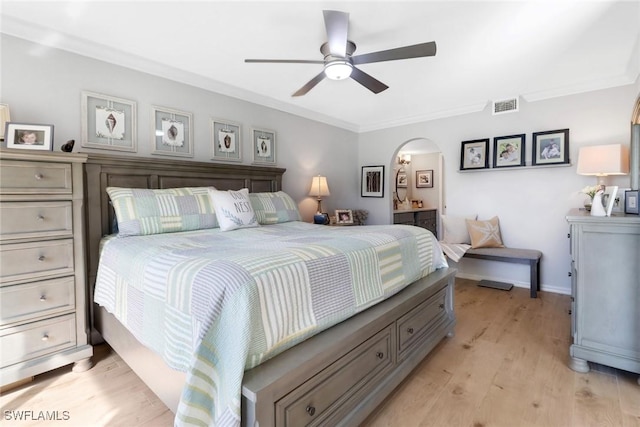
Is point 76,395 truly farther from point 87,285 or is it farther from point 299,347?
point 299,347

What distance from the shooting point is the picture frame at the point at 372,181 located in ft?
16.6

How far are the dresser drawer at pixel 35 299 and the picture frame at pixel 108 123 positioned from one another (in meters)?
1.18

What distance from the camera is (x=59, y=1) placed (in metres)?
1.99

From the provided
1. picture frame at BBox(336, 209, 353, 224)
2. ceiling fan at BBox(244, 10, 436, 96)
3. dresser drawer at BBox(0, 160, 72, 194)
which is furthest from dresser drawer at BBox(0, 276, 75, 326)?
picture frame at BBox(336, 209, 353, 224)

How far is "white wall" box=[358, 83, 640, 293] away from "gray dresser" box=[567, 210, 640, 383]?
1830mm

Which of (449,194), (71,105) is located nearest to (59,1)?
(71,105)

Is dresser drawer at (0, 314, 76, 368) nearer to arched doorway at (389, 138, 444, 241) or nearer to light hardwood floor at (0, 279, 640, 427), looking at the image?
light hardwood floor at (0, 279, 640, 427)

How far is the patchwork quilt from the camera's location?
105cm

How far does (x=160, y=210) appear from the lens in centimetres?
238

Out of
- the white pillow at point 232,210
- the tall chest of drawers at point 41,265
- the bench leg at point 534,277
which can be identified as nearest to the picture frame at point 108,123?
the tall chest of drawers at point 41,265

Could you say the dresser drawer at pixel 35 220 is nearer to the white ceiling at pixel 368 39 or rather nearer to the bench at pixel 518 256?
the white ceiling at pixel 368 39

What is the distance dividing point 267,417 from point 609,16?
10.5 ft

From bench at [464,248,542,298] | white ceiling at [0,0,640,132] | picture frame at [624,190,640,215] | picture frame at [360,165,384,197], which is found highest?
white ceiling at [0,0,640,132]

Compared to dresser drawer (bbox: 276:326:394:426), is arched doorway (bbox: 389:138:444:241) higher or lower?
higher
